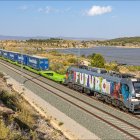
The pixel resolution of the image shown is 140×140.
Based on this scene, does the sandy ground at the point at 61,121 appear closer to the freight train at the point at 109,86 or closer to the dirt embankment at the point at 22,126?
the dirt embankment at the point at 22,126

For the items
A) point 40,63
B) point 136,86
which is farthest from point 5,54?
point 136,86

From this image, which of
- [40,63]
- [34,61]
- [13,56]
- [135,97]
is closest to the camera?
[135,97]

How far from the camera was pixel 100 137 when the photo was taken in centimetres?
2059

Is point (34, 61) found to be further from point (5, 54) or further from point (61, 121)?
point (61, 121)

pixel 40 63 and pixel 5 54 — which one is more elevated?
pixel 40 63

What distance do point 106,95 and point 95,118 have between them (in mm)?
6388

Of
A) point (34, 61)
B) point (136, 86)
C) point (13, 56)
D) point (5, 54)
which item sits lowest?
point (5, 54)

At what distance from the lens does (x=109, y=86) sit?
30.5 m

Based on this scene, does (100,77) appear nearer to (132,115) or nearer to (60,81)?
(132,115)

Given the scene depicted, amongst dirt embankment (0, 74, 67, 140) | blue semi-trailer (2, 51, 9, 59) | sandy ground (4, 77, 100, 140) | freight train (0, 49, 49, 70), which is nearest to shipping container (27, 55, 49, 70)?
freight train (0, 49, 49, 70)

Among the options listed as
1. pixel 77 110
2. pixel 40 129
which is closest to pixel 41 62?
pixel 77 110

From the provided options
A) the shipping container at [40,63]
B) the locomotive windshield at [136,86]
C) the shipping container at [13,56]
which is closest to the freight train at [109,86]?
the locomotive windshield at [136,86]

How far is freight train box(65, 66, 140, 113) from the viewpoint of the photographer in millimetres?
26641

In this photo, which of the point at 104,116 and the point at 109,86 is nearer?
the point at 104,116
